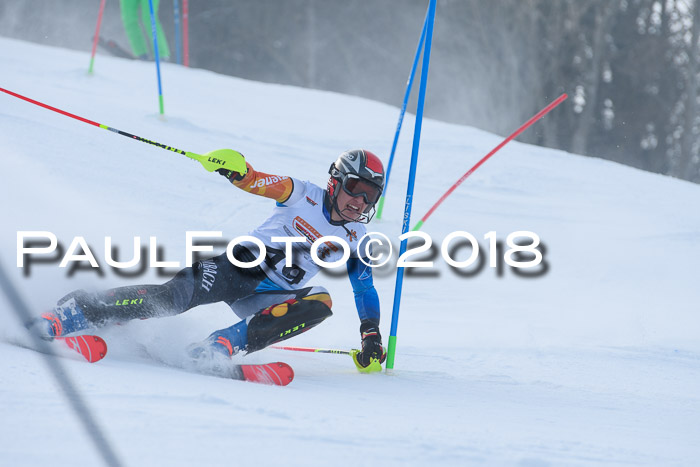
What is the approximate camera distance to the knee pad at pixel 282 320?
2.89 metres

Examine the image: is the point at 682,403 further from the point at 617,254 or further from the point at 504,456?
the point at 617,254

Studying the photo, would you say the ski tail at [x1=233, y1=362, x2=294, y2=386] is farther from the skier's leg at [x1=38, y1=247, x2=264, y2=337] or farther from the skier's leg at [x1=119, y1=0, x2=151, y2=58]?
the skier's leg at [x1=119, y1=0, x2=151, y2=58]

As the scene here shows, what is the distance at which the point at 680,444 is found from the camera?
2369 millimetres

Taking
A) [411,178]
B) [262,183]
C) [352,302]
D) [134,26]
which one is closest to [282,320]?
[262,183]

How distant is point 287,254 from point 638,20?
59.1 feet

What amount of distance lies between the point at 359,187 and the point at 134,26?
877cm

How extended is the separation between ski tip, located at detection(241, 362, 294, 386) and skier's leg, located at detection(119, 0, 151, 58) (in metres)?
9.00

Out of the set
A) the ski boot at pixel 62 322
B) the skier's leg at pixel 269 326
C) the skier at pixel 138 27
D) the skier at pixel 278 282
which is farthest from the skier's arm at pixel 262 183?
the skier at pixel 138 27

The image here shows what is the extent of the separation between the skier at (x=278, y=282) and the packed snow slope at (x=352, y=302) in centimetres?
16

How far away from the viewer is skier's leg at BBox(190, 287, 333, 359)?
2.81 m

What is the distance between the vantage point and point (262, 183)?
10.4ft

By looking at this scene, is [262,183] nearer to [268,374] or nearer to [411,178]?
[411,178]

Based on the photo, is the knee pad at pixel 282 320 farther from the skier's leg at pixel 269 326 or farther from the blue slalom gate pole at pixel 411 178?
the blue slalom gate pole at pixel 411 178

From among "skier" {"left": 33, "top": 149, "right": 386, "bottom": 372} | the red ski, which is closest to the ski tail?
"skier" {"left": 33, "top": 149, "right": 386, "bottom": 372}
